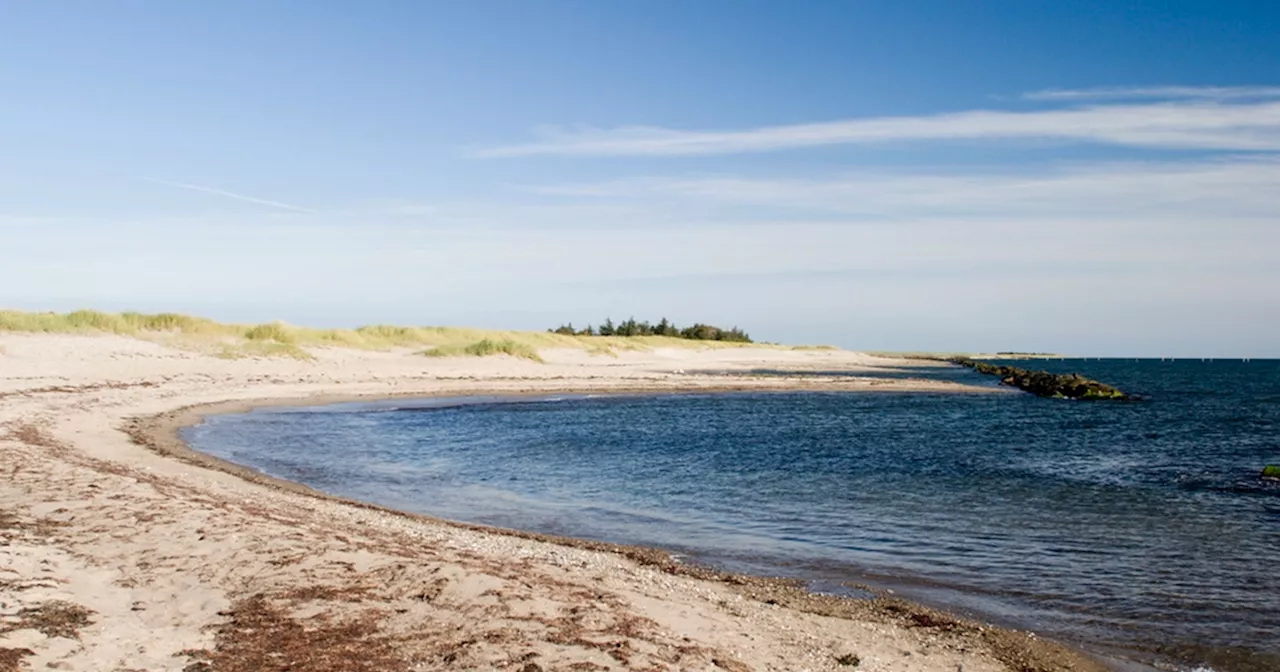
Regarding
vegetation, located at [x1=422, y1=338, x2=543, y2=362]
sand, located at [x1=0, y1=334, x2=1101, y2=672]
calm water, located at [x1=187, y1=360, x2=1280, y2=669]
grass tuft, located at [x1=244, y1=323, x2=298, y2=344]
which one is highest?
grass tuft, located at [x1=244, y1=323, x2=298, y2=344]

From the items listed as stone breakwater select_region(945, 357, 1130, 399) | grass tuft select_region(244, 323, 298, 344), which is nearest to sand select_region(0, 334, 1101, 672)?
grass tuft select_region(244, 323, 298, 344)

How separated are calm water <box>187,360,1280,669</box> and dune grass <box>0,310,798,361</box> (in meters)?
16.2

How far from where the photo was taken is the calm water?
11609mm

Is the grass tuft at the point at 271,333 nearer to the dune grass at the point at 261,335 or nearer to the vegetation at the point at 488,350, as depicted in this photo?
the dune grass at the point at 261,335

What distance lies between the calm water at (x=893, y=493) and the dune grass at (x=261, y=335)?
53.1ft

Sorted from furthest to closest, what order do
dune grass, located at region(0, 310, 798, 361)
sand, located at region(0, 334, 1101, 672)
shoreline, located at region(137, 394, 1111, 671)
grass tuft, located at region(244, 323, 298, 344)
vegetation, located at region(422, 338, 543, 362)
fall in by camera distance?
1. vegetation, located at region(422, 338, 543, 362)
2. grass tuft, located at region(244, 323, 298, 344)
3. dune grass, located at region(0, 310, 798, 361)
4. shoreline, located at region(137, 394, 1111, 671)
5. sand, located at region(0, 334, 1101, 672)

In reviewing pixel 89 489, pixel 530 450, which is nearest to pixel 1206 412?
pixel 530 450

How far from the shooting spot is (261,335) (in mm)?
57406

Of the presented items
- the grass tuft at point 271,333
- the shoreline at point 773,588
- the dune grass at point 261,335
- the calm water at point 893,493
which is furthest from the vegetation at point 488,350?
the shoreline at point 773,588

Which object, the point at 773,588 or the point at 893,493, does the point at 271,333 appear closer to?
the point at 893,493

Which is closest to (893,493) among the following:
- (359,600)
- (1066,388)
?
(359,600)

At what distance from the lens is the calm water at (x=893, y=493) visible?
38.1 feet

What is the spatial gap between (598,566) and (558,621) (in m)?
3.20

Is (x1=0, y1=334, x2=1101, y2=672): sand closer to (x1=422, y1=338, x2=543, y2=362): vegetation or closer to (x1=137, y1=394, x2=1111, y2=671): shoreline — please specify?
(x1=137, y1=394, x2=1111, y2=671): shoreline
